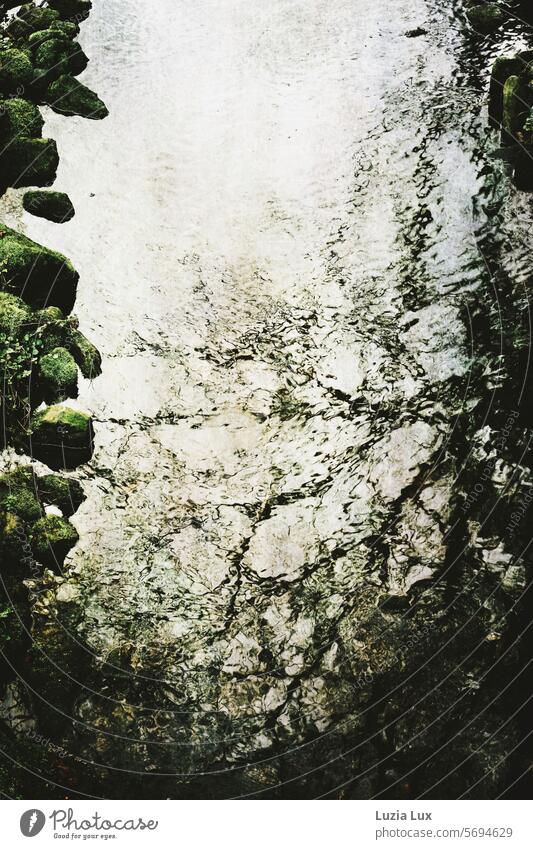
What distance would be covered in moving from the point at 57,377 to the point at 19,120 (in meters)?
2.49

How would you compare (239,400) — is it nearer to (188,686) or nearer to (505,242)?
(188,686)

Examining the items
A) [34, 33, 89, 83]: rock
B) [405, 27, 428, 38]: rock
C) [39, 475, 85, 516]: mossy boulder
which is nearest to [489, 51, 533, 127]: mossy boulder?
[405, 27, 428, 38]: rock

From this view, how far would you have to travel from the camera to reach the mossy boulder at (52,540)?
451cm

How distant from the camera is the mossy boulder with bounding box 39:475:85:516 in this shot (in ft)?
15.3

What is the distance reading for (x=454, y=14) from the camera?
6309mm

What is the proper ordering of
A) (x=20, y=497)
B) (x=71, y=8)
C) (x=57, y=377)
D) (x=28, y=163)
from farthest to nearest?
(x=71, y=8)
(x=28, y=163)
(x=57, y=377)
(x=20, y=497)

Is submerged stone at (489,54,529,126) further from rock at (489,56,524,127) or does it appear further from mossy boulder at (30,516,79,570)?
mossy boulder at (30,516,79,570)

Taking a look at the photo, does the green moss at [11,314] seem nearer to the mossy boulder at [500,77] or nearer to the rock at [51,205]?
the rock at [51,205]

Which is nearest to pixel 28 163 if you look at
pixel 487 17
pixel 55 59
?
pixel 55 59

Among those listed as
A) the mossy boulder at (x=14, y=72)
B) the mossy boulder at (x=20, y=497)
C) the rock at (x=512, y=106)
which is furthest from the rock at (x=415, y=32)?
the mossy boulder at (x=20, y=497)

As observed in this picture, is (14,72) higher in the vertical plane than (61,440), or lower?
higher

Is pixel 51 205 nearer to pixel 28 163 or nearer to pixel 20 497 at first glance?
pixel 28 163

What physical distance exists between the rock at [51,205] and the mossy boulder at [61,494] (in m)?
2.23

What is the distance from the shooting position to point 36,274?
5.35 metres
